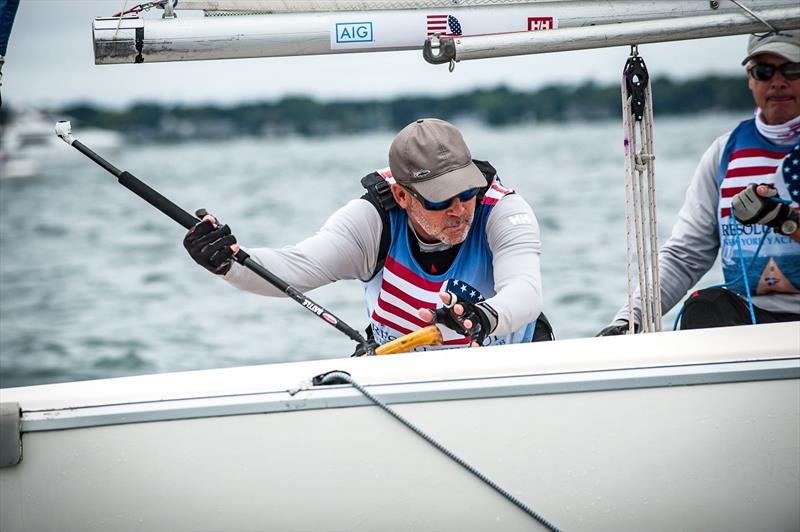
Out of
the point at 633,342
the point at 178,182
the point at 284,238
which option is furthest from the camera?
the point at 178,182

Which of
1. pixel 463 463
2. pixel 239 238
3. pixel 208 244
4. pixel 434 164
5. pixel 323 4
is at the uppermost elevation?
pixel 323 4

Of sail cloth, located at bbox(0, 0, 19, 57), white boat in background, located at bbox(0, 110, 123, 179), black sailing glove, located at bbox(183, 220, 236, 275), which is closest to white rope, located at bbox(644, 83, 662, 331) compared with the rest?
black sailing glove, located at bbox(183, 220, 236, 275)

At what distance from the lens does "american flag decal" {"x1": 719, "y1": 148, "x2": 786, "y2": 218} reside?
9.66 ft

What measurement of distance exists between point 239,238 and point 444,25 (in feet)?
38.3

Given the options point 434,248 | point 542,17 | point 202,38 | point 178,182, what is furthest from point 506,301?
point 178,182

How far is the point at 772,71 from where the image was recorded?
2.86 meters

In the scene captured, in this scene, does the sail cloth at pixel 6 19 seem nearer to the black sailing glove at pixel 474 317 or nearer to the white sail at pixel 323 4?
the white sail at pixel 323 4

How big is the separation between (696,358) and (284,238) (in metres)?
12.2

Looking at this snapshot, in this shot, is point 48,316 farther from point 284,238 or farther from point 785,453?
point 785,453

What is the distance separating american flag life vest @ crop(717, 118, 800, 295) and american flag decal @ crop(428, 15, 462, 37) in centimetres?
88

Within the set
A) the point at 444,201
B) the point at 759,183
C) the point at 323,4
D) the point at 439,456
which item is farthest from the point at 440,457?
the point at 759,183

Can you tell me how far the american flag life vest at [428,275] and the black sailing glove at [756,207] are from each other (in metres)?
0.57

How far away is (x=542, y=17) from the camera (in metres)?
2.66

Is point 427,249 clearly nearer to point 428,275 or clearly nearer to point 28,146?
point 428,275
